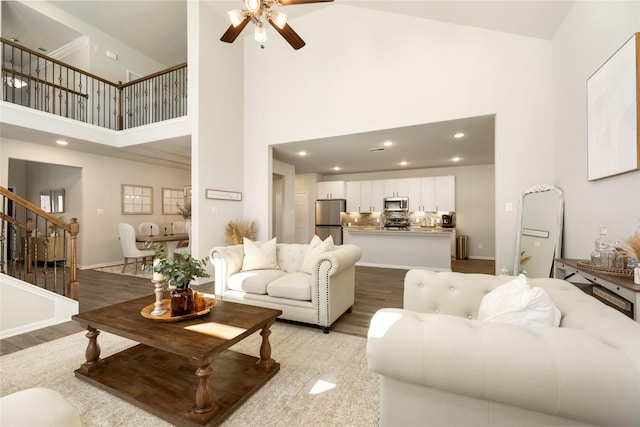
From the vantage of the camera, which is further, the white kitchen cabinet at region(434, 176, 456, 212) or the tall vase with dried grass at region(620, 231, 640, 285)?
the white kitchen cabinet at region(434, 176, 456, 212)

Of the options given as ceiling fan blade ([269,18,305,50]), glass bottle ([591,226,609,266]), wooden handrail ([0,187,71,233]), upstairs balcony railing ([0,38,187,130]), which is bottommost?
glass bottle ([591,226,609,266])

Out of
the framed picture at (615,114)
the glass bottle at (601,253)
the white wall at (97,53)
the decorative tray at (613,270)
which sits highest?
the white wall at (97,53)

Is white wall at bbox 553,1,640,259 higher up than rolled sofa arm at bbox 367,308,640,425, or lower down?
higher up

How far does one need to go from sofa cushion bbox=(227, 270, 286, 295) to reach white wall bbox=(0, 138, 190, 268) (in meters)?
5.08

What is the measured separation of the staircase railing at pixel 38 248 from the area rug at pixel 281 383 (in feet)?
3.45

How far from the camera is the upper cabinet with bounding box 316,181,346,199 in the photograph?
28.7 feet

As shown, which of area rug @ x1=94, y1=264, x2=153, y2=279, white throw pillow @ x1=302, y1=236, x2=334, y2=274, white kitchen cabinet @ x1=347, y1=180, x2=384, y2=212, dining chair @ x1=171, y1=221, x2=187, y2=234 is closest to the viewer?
white throw pillow @ x1=302, y1=236, x2=334, y2=274

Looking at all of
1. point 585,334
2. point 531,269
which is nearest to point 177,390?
point 585,334

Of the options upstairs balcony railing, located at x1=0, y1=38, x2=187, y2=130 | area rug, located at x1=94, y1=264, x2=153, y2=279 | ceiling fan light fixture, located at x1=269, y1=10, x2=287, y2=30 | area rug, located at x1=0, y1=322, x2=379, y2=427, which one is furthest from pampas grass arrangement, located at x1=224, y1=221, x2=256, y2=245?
ceiling fan light fixture, located at x1=269, y1=10, x2=287, y2=30

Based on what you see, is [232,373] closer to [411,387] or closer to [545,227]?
[411,387]

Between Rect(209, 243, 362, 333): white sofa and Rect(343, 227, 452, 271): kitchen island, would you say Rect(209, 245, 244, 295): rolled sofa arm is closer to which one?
Rect(209, 243, 362, 333): white sofa

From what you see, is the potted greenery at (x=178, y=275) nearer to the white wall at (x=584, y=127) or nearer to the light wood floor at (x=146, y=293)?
the light wood floor at (x=146, y=293)

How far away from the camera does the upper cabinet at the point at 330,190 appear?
28.7 feet

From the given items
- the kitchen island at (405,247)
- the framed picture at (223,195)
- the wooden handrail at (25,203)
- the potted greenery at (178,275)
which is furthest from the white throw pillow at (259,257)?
the kitchen island at (405,247)
